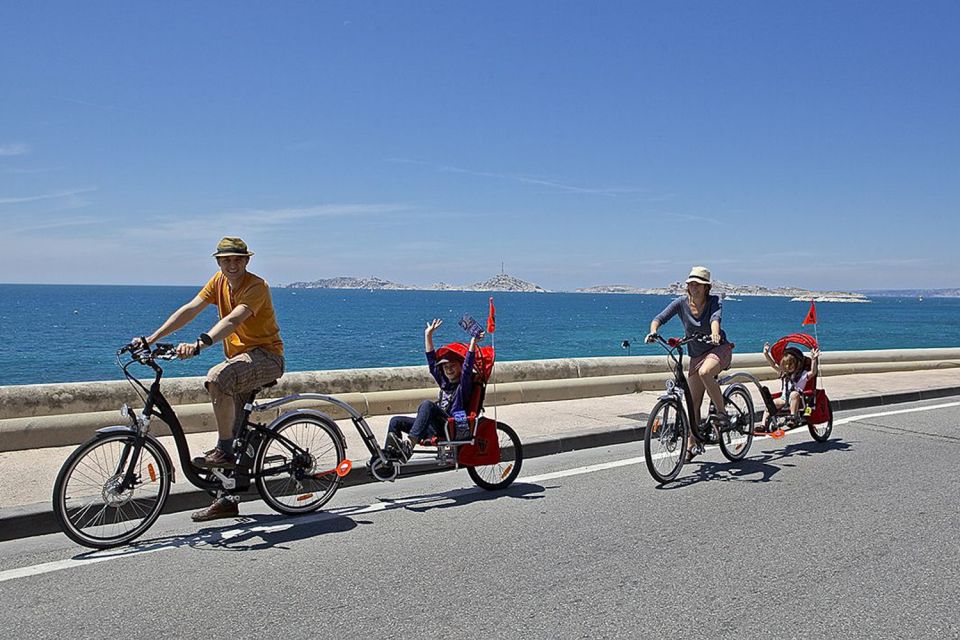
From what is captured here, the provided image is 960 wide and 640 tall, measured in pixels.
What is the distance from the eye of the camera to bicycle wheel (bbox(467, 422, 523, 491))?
6.93m

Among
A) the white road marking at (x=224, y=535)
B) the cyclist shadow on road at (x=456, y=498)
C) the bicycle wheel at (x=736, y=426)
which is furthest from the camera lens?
the bicycle wheel at (x=736, y=426)

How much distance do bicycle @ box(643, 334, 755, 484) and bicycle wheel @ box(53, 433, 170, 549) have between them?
12.6 ft

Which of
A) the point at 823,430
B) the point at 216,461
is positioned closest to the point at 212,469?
the point at 216,461

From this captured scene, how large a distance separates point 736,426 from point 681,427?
102 cm

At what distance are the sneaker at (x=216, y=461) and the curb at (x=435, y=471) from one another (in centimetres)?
65

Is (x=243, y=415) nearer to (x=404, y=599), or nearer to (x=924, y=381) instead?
(x=404, y=599)

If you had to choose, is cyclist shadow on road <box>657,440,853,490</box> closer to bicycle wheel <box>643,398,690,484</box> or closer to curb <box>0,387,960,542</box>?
bicycle wheel <box>643,398,690,484</box>

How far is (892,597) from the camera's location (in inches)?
173

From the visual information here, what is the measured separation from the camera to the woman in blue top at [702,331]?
7.86 m

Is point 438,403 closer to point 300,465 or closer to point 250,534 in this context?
point 300,465

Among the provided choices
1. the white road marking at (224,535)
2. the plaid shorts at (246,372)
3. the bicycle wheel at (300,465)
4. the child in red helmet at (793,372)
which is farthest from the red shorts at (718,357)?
the plaid shorts at (246,372)

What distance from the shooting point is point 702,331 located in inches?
→ 310

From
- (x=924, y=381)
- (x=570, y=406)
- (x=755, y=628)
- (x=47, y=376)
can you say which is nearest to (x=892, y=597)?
(x=755, y=628)

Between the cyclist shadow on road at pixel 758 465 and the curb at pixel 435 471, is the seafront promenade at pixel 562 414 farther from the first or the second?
the cyclist shadow on road at pixel 758 465
